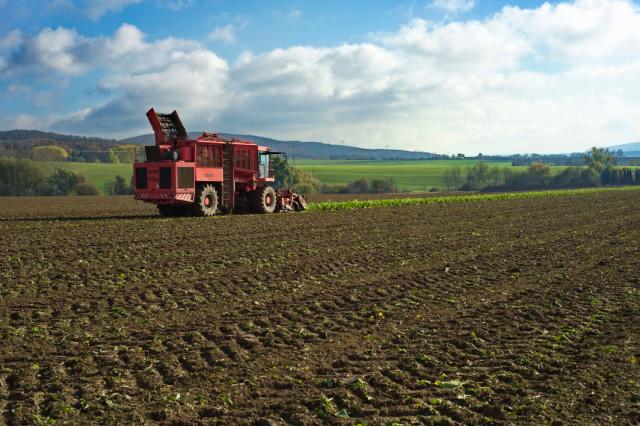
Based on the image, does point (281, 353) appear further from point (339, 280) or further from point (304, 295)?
point (339, 280)

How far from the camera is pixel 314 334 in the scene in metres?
8.19

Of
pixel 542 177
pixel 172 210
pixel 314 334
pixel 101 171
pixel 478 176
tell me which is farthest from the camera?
pixel 478 176

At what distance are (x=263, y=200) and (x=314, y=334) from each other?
64.1ft

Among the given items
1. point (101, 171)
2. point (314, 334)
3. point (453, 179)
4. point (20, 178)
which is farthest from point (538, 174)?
point (314, 334)

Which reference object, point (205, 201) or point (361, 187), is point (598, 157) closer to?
point (361, 187)

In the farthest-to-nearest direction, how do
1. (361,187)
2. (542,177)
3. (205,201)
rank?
(542,177) → (361,187) → (205,201)

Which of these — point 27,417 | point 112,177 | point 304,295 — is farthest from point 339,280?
point 112,177

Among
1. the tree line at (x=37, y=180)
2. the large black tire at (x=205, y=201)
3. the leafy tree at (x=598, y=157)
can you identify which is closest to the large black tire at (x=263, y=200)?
the large black tire at (x=205, y=201)

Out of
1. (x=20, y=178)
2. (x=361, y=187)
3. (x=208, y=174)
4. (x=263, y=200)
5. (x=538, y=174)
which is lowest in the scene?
(x=263, y=200)

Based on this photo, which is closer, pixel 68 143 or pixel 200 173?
pixel 200 173

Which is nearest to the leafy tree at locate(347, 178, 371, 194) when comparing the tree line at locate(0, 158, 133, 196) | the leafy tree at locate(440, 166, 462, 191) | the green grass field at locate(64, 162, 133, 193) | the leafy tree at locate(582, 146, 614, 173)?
the leafy tree at locate(440, 166, 462, 191)

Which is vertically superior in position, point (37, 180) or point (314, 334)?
point (37, 180)

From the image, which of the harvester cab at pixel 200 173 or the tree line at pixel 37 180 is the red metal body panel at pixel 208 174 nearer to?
Answer: the harvester cab at pixel 200 173

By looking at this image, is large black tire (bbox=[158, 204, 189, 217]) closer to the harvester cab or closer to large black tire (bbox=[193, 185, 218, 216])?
the harvester cab
